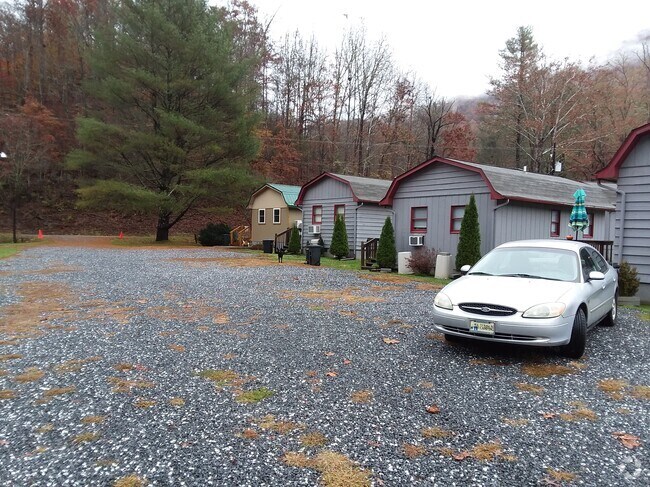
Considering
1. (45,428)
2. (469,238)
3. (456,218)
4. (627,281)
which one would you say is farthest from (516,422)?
(456,218)

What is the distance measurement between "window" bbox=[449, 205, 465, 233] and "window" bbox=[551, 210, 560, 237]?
11.5 ft

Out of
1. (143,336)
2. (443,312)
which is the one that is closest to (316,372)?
(443,312)

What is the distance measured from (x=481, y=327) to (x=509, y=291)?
2.07 ft

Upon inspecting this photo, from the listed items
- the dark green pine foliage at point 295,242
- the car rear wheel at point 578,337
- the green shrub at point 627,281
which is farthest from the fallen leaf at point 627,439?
the dark green pine foliage at point 295,242

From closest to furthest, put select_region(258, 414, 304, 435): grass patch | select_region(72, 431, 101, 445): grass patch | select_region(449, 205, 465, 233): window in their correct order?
select_region(72, 431, 101, 445): grass patch, select_region(258, 414, 304, 435): grass patch, select_region(449, 205, 465, 233): window

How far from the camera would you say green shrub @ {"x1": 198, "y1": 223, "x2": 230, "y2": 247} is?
28953mm

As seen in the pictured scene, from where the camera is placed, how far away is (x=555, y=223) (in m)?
15.6

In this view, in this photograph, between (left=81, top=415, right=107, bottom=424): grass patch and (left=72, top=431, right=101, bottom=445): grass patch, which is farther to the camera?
(left=81, top=415, right=107, bottom=424): grass patch

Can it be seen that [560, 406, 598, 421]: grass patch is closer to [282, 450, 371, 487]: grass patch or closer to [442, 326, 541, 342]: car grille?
[442, 326, 541, 342]: car grille

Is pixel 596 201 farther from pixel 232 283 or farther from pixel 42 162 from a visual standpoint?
pixel 42 162

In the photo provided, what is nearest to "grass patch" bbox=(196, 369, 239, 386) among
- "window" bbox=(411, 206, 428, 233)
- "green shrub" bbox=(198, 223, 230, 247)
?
"window" bbox=(411, 206, 428, 233)

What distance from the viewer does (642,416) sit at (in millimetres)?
3664

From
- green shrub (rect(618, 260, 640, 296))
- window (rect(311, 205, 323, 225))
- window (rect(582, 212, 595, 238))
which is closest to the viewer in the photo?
green shrub (rect(618, 260, 640, 296))

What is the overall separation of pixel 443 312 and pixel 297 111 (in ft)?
126
